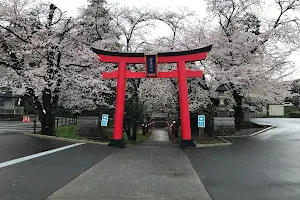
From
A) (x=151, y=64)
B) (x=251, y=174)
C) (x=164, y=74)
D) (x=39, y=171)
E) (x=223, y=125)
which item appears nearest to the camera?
(x=39, y=171)

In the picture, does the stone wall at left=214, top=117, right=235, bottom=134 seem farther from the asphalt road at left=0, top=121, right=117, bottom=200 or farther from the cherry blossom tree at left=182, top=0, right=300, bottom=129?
the asphalt road at left=0, top=121, right=117, bottom=200

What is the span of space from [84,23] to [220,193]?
40.1 feet

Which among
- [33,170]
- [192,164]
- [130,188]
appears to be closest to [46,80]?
[33,170]

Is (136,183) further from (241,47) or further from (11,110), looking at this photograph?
(11,110)

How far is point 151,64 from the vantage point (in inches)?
496

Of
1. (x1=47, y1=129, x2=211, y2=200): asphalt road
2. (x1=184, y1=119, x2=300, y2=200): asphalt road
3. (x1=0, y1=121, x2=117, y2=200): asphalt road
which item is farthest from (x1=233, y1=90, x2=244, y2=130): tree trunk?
(x1=0, y1=121, x2=117, y2=200): asphalt road

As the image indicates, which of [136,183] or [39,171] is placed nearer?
[136,183]

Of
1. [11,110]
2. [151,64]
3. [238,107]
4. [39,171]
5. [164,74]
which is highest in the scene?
[151,64]

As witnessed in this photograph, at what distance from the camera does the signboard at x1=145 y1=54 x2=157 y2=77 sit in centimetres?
1253

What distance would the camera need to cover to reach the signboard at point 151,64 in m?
12.5

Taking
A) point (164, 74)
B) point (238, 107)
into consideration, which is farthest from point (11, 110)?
point (238, 107)

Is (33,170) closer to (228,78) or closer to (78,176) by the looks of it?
(78,176)

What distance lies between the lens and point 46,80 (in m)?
13.3

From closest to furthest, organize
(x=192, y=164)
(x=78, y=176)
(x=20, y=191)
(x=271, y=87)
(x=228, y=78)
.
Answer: (x=20, y=191), (x=78, y=176), (x=192, y=164), (x=228, y=78), (x=271, y=87)
